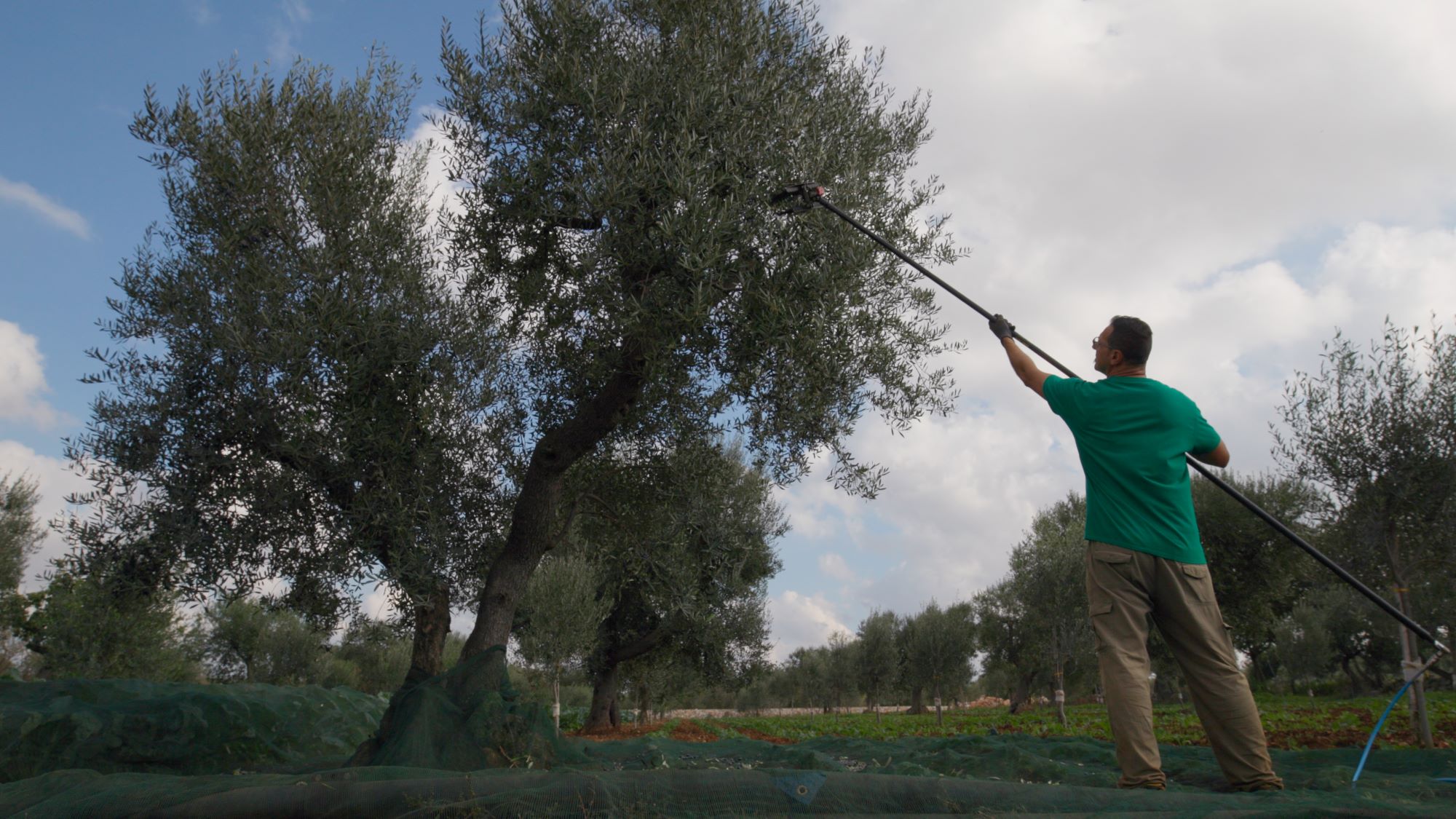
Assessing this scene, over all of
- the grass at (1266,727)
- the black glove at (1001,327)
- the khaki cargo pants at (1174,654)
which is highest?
the black glove at (1001,327)

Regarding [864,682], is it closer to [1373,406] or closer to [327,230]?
[1373,406]

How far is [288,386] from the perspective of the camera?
7.61 m

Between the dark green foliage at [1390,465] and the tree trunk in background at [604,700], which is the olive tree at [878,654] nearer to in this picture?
the tree trunk in background at [604,700]

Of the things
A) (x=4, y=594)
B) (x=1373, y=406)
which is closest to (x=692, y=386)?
(x=1373, y=406)

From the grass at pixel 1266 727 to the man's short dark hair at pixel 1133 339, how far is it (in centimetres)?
892

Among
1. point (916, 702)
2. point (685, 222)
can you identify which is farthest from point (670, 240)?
point (916, 702)

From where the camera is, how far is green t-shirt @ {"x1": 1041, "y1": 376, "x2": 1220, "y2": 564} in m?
5.01

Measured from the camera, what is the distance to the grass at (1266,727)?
1351 cm

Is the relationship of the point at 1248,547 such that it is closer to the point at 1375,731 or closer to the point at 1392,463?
the point at 1392,463

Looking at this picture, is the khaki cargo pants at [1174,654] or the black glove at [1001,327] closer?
the khaki cargo pants at [1174,654]

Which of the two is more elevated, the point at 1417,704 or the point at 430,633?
the point at 430,633

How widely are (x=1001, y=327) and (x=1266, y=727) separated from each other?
54.1ft

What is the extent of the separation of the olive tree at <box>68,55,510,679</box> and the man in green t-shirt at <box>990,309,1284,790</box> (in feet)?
19.7

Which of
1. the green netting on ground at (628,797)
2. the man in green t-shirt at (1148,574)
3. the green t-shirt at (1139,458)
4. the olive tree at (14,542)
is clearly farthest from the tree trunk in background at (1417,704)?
the olive tree at (14,542)
